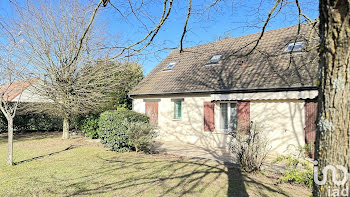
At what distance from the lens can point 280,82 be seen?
36.3 ft

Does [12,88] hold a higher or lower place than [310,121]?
higher

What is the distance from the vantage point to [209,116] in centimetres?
1390

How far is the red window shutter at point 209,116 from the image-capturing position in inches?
542

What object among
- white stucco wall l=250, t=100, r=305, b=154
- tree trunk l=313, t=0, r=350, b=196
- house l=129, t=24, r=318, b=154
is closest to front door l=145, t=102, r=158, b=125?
house l=129, t=24, r=318, b=154

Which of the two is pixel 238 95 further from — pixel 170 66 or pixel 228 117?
pixel 170 66

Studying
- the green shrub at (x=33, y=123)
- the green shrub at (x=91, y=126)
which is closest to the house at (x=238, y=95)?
the green shrub at (x=91, y=126)

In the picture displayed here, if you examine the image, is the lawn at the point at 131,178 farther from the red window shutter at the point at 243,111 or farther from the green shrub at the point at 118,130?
the red window shutter at the point at 243,111

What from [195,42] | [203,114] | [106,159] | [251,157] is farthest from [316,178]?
[203,114]

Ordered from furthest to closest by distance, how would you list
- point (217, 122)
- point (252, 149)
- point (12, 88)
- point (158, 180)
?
1. point (217, 122)
2. point (12, 88)
3. point (252, 149)
4. point (158, 180)

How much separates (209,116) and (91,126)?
9.53m

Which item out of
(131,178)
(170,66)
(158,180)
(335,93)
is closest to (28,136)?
(170,66)

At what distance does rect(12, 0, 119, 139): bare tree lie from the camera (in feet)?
48.5

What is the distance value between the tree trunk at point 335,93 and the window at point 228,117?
11071mm

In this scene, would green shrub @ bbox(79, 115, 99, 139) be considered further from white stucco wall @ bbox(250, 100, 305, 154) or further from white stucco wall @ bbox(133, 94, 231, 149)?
white stucco wall @ bbox(250, 100, 305, 154)
